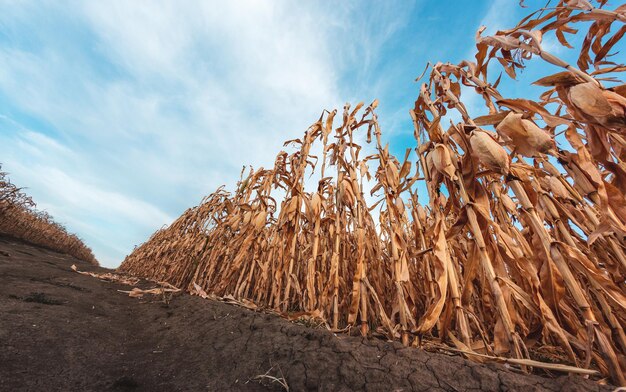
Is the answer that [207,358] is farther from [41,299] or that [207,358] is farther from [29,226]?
[29,226]

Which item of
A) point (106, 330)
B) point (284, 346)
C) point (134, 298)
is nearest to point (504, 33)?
point (284, 346)

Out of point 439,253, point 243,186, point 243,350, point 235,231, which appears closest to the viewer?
point 439,253

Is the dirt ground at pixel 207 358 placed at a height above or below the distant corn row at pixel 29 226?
below

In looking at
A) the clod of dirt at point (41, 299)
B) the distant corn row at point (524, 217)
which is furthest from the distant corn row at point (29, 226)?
the distant corn row at point (524, 217)

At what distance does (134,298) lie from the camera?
104 inches

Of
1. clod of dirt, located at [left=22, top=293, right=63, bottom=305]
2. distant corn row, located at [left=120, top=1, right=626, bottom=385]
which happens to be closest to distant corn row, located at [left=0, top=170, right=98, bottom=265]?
clod of dirt, located at [left=22, top=293, right=63, bottom=305]

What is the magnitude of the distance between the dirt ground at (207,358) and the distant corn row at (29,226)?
21.7 feet

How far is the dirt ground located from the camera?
763 mm

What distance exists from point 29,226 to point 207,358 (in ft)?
41.7

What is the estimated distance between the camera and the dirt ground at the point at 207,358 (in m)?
0.76

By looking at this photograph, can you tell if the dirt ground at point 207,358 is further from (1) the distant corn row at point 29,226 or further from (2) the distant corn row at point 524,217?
→ (1) the distant corn row at point 29,226

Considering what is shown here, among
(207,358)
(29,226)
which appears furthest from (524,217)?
(29,226)

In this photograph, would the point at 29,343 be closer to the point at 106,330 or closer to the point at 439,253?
the point at 106,330

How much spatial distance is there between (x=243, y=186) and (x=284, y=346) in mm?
2448
